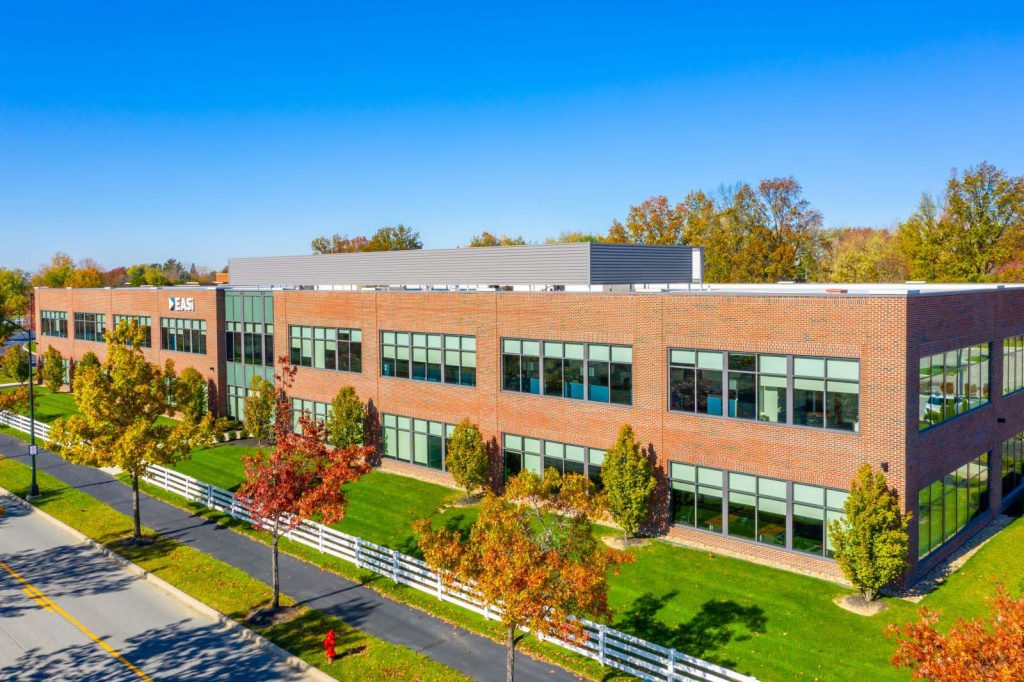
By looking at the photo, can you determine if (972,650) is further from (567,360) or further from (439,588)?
(567,360)

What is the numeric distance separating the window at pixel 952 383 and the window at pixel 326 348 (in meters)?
27.0

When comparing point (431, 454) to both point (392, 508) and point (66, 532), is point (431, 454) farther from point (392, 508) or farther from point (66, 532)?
point (66, 532)

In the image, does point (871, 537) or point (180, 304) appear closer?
point (871, 537)

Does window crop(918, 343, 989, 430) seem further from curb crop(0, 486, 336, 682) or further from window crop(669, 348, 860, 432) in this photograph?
curb crop(0, 486, 336, 682)

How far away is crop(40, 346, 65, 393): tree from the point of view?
2685 inches

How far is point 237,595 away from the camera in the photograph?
2422 cm

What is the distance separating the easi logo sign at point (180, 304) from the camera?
53094 mm

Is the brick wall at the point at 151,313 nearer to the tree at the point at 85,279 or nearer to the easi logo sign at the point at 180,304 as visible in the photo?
the easi logo sign at the point at 180,304

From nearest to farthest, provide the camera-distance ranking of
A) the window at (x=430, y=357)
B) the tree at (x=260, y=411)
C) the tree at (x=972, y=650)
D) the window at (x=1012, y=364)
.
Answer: the tree at (x=972, y=650) → the window at (x=1012, y=364) → the window at (x=430, y=357) → the tree at (x=260, y=411)

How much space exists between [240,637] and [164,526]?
11.9 metres

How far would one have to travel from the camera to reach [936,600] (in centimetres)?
2309

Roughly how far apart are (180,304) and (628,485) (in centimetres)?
3873

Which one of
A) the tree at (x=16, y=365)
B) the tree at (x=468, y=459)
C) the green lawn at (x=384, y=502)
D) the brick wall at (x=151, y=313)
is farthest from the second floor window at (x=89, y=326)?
the tree at (x=468, y=459)

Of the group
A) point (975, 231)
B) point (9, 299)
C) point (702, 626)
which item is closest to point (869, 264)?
point (975, 231)
